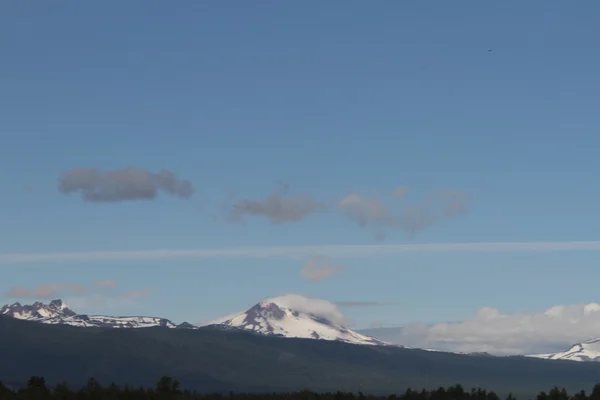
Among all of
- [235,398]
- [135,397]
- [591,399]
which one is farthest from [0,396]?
[591,399]

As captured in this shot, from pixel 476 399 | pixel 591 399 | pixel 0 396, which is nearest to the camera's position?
pixel 0 396

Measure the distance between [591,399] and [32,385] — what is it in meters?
67.7

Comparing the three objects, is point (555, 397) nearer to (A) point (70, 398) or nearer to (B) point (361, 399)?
(B) point (361, 399)

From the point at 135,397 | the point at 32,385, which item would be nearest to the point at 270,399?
the point at 135,397

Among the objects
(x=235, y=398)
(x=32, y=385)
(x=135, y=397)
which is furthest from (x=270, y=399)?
(x=32, y=385)

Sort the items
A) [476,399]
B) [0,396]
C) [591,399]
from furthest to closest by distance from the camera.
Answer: [476,399]
[591,399]
[0,396]

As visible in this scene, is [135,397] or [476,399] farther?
[476,399]

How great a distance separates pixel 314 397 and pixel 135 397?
988 inches

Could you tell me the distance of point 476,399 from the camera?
443 feet

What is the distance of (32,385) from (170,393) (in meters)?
18.9

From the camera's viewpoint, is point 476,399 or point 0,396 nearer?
point 0,396

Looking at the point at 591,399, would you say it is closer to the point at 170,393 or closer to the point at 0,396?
the point at 170,393

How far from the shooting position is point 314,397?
448 ft

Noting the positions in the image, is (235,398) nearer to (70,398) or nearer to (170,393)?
(170,393)
